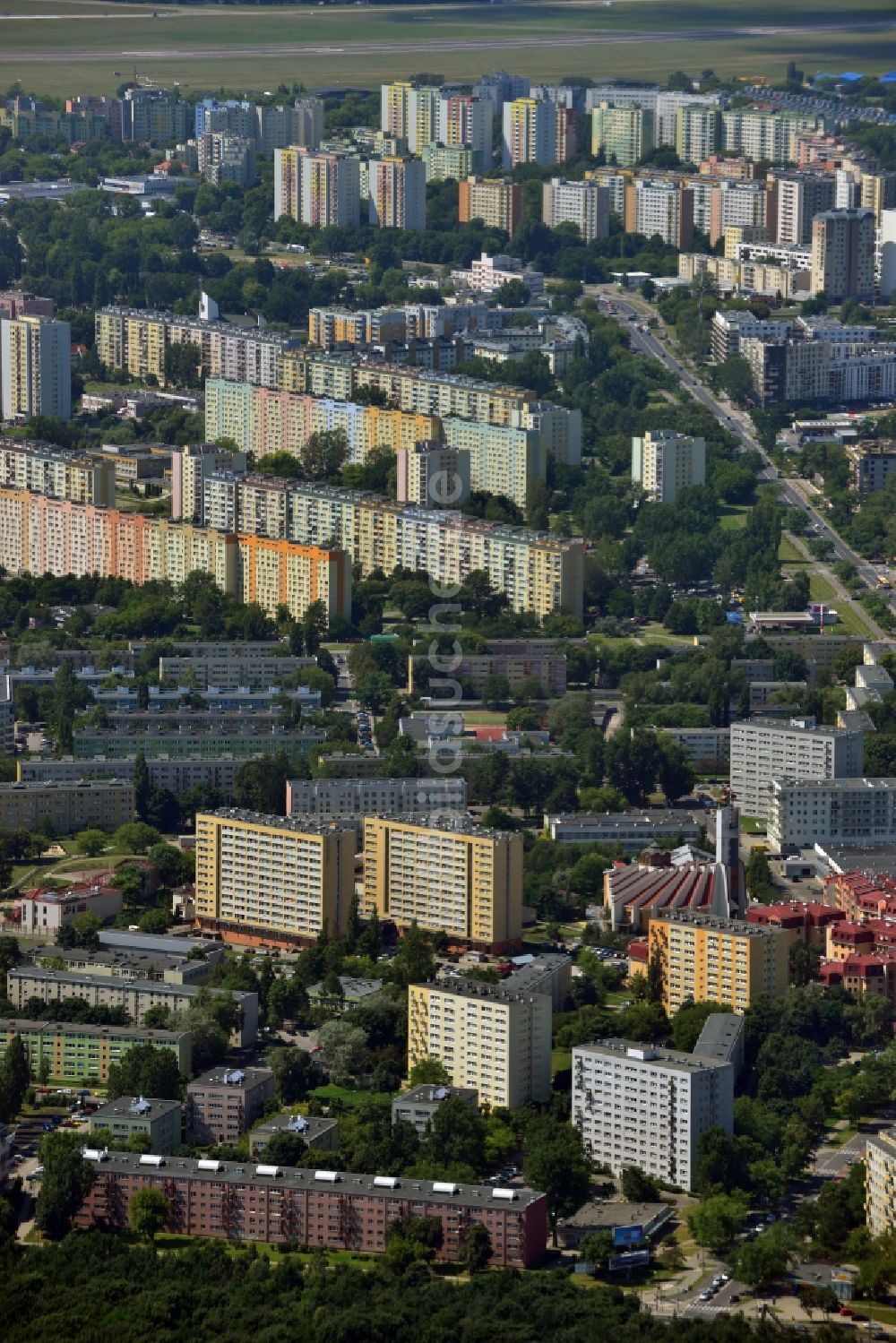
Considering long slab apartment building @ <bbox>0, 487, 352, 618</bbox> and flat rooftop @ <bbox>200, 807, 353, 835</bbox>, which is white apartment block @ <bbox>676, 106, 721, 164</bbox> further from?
flat rooftop @ <bbox>200, 807, 353, 835</bbox>

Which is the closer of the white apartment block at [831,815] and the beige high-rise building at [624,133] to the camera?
the white apartment block at [831,815]

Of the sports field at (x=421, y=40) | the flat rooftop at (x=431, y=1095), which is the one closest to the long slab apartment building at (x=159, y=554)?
the flat rooftop at (x=431, y=1095)

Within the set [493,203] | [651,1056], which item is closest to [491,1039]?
[651,1056]

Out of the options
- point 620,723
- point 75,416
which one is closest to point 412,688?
point 620,723

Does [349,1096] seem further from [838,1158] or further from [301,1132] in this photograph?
[838,1158]

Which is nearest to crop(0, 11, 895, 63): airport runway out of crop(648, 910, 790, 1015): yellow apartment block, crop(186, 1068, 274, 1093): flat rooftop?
crop(648, 910, 790, 1015): yellow apartment block

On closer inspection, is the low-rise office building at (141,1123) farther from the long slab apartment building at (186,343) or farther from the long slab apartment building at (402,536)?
the long slab apartment building at (186,343)
